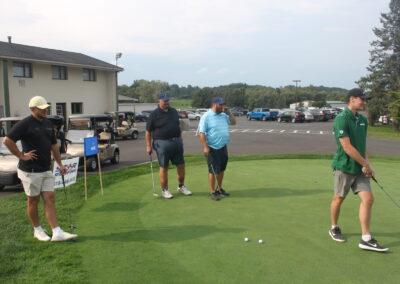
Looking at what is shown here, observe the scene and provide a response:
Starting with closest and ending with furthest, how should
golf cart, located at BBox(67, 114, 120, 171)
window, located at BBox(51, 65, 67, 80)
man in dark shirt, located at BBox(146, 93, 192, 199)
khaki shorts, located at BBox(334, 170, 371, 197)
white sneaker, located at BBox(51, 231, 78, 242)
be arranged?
khaki shorts, located at BBox(334, 170, 371, 197) < white sneaker, located at BBox(51, 231, 78, 242) < man in dark shirt, located at BBox(146, 93, 192, 199) < golf cart, located at BBox(67, 114, 120, 171) < window, located at BBox(51, 65, 67, 80)

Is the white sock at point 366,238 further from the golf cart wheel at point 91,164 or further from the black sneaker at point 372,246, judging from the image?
the golf cart wheel at point 91,164

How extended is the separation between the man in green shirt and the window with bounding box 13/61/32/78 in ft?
81.7

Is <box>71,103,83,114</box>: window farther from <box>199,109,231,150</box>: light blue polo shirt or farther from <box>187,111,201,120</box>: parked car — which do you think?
<box>187,111,201,120</box>: parked car

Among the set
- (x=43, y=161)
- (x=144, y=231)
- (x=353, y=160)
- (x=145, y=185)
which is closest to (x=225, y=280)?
(x=144, y=231)

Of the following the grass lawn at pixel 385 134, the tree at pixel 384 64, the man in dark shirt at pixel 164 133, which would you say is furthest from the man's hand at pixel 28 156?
the tree at pixel 384 64

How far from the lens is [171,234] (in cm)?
510

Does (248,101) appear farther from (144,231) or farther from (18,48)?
(144,231)

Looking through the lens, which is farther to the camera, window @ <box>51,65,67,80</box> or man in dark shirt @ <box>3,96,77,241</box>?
window @ <box>51,65,67,80</box>

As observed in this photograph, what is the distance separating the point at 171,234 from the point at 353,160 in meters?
2.42

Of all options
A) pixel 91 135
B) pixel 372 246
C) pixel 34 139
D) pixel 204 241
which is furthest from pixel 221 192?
pixel 91 135

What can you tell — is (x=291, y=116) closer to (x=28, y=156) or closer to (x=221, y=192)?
(x=221, y=192)

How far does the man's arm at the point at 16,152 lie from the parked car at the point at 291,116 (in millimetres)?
44234

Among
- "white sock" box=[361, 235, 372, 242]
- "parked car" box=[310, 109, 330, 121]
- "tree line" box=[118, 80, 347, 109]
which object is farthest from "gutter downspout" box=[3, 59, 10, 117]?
"tree line" box=[118, 80, 347, 109]

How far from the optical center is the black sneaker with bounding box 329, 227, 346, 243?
477 cm
